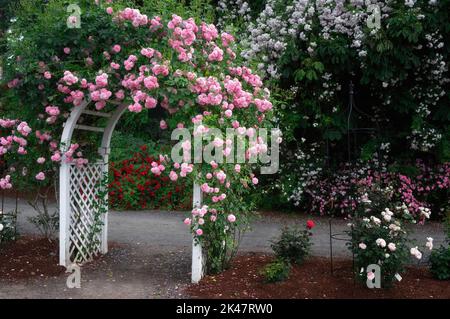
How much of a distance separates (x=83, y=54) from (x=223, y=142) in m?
1.77

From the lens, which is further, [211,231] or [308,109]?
[308,109]

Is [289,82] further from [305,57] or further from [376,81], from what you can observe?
[376,81]

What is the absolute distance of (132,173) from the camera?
406 inches

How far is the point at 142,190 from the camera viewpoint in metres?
10.1

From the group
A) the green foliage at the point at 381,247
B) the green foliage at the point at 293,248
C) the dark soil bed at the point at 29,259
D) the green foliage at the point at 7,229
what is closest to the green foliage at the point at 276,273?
the green foliage at the point at 293,248

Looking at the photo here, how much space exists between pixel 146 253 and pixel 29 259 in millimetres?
1360

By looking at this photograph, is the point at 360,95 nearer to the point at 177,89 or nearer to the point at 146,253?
the point at 146,253

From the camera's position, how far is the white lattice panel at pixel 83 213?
584 cm

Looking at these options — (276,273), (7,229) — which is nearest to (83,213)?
(7,229)

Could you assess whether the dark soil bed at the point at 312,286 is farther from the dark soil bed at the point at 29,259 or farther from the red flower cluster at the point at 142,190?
the red flower cluster at the point at 142,190

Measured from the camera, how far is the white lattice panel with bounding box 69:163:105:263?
5840 mm

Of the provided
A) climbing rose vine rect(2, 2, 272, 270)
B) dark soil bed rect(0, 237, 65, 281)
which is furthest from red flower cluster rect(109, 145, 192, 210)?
climbing rose vine rect(2, 2, 272, 270)
